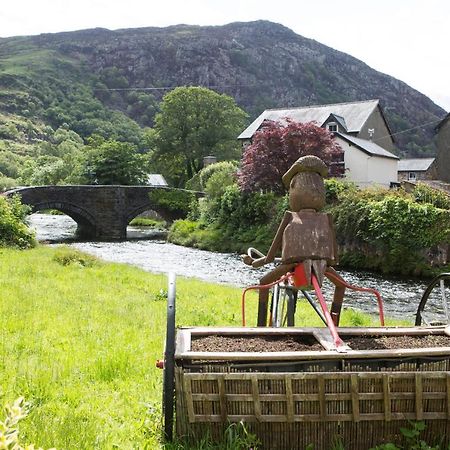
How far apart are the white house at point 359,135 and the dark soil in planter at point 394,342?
3050 centimetres

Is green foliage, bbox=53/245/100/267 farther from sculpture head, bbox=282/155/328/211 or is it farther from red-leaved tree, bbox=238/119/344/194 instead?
red-leaved tree, bbox=238/119/344/194

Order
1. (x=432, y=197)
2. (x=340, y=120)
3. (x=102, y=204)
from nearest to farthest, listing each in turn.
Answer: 1. (x=432, y=197)
2. (x=102, y=204)
3. (x=340, y=120)

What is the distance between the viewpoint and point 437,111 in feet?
524

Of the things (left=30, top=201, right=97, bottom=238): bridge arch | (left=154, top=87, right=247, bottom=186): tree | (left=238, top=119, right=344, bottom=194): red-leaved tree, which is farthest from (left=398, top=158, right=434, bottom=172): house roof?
(left=30, top=201, right=97, bottom=238): bridge arch

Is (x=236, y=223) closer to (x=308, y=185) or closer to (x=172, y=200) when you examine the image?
(x=172, y=200)

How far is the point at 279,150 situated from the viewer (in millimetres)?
31625

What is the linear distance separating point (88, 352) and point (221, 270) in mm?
17169

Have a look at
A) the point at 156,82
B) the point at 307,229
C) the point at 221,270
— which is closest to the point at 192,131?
the point at 221,270

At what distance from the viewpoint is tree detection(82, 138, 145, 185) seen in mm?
53438

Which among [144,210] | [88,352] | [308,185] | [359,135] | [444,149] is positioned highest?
[308,185]

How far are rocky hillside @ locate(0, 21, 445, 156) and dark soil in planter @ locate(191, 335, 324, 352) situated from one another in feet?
403

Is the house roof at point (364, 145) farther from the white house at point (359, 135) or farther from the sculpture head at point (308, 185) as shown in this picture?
the sculpture head at point (308, 185)

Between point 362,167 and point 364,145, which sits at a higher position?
point 364,145

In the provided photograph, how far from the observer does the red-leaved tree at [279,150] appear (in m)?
31.3
